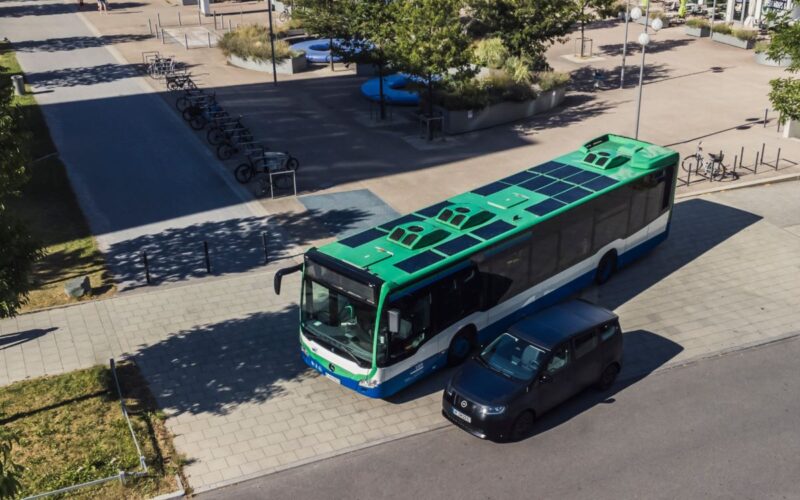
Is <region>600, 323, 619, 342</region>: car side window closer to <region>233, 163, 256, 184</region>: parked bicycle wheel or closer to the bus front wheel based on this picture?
the bus front wheel

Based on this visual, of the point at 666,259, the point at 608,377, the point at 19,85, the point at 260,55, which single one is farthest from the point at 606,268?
the point at 19,85

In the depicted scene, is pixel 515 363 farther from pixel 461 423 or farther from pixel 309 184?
pixel 309 184

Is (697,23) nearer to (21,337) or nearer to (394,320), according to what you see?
(394,320)

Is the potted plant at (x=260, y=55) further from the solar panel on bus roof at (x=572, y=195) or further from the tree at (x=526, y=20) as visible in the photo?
the solar panel on bus roof at (x=572, y=195)

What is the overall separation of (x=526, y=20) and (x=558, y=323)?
76.2ft

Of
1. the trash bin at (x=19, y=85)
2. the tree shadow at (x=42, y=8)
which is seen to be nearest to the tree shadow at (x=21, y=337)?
the trash bin at (x=19, y=85)

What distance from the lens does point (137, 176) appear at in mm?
28281

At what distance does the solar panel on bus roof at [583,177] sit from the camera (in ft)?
64.4

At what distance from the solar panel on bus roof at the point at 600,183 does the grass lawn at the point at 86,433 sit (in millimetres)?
10828

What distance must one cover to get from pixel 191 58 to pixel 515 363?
36611 mm

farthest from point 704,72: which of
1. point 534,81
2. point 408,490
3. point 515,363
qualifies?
point 408,490

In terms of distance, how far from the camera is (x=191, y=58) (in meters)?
46.3

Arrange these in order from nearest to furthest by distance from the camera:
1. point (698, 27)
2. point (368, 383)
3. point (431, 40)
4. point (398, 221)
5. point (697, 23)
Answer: point (368, 383), point (398, 221), point (431, 40), point (698, 27), point (697, 23)

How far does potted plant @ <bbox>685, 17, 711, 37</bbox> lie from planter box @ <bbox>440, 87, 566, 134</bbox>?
17871 millimetres
